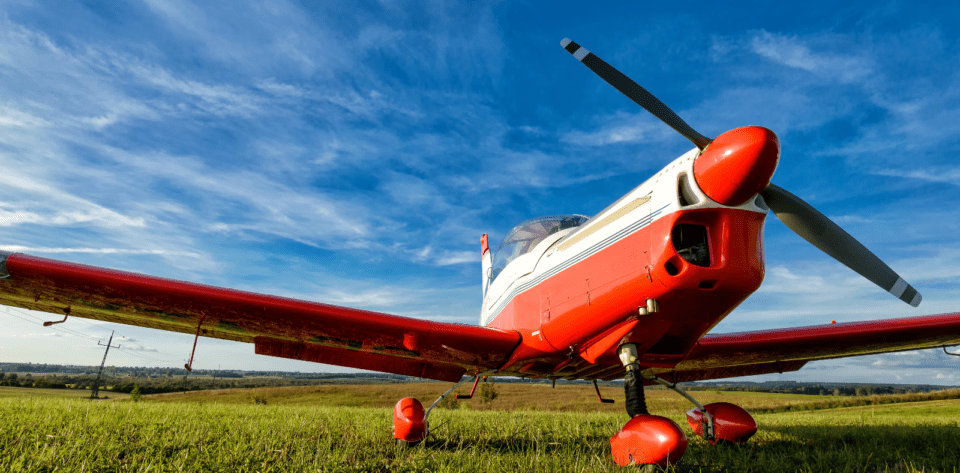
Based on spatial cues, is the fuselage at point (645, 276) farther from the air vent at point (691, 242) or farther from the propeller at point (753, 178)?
the propeller at point (753, 178)

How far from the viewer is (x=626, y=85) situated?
174 inches

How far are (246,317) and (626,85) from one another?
4.97 metres

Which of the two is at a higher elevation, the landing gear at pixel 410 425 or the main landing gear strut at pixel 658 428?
the main landing gear strut at pixel 658 428

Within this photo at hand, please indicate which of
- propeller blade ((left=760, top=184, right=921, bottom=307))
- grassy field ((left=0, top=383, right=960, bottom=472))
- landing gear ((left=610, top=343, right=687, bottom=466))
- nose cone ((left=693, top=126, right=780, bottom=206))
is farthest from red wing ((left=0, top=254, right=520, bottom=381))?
propeller blade ((left=760, top=184, right=921, bottom=307))

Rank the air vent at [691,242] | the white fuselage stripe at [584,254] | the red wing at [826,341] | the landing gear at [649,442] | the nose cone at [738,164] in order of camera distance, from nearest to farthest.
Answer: the nose cone at [738,164]
the landing gear at [649,442]
the air vent at [691,242]
the white fuselage stripe at [584,254]
the red wing at [826,341]

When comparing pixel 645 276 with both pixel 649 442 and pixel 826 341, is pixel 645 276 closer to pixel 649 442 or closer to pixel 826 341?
pixel 649 442

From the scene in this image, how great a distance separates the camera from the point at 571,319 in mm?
4785

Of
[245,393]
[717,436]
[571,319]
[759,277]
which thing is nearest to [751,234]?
[759,277]

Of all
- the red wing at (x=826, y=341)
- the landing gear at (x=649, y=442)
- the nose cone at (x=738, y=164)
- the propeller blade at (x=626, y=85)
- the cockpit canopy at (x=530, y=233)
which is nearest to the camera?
the nose cone at (x=738, y=164)

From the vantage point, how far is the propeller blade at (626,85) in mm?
4223

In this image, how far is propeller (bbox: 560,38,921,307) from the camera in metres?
3.40

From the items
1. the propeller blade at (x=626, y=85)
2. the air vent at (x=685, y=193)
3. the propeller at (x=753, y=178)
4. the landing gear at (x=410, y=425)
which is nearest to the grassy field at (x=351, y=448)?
the landing gear at (x=410, y=425)

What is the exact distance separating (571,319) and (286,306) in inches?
126

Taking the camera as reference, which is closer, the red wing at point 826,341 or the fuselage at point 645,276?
the fuselage at point 645,276
